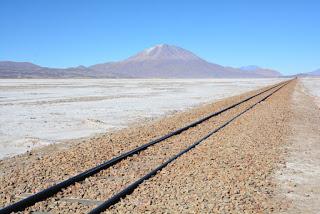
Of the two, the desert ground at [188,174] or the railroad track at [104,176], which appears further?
the desert ground at [188,174]

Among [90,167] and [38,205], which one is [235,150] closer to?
[90,167]

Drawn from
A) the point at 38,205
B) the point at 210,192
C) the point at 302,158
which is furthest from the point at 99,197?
the point at 302,158

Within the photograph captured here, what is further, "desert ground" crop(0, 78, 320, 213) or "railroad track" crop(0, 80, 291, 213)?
"desert ground" crop(0, 78, 320, 213)

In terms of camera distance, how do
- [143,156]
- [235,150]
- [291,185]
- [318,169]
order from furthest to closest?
[235,150]
[143,156]
[318,169]
[291,185]

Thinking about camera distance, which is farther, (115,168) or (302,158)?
(302,158)

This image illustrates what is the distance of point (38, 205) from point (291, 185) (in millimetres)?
4783

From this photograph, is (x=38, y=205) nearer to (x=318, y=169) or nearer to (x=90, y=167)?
(x=90, y=167)

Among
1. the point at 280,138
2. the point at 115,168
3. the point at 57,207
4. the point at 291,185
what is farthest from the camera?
the point at 280,138

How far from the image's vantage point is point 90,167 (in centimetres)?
962

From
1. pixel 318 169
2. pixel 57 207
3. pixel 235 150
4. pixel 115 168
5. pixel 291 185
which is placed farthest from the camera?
pixel 235 150

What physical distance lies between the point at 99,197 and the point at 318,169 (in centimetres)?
552

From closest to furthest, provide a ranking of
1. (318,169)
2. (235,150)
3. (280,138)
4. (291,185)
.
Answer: (291,185), (318,169), (235,150), (280,138)

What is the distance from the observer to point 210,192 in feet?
25.0

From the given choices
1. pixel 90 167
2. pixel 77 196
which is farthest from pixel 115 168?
pixel 77 196
